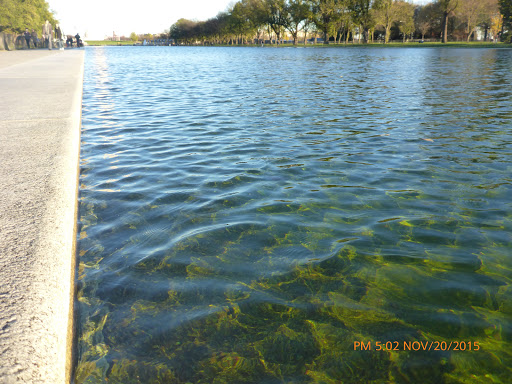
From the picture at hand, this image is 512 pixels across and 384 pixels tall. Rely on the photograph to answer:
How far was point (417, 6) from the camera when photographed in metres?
97.9

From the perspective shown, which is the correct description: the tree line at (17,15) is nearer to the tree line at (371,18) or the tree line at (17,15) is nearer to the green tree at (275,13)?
the tree line at (371,18)

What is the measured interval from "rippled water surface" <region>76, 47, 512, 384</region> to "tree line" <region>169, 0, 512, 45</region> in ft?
191

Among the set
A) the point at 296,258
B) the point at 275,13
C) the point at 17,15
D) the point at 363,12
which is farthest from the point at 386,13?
the point at 296,258

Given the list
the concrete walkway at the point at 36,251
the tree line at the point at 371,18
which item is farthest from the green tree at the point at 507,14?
the concrete walkway at the point at 36,251

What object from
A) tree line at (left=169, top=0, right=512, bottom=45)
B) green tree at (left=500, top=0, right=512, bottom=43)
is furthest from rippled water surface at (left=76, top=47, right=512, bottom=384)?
tree line at (left=169, top=0, right=512, bottom=45)

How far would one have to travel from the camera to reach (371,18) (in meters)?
69.5

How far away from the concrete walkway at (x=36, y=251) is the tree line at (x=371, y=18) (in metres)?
61.1

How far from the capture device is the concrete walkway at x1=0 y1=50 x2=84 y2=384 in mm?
1647

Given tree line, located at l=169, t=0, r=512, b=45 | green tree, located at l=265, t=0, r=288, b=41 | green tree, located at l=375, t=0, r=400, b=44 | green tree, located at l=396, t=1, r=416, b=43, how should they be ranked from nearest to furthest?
tree line, located at l=169, t=0, r=512, b=45
green tree, located at l=375, t=0, r=400, b=44
green tree, located at l=396, t=1, r=416, b=43
green tree, located at l=265, t=0, r=288, b=41

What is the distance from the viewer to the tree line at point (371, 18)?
63.2 metres

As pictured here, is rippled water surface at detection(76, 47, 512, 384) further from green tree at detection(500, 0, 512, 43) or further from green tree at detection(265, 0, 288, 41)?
green tree at detection(265, 0, 288, 41)

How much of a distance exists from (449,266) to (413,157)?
2.93 m

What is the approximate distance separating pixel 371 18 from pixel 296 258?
77536 millimetres

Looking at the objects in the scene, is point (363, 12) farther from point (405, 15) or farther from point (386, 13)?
point (405, 15)
